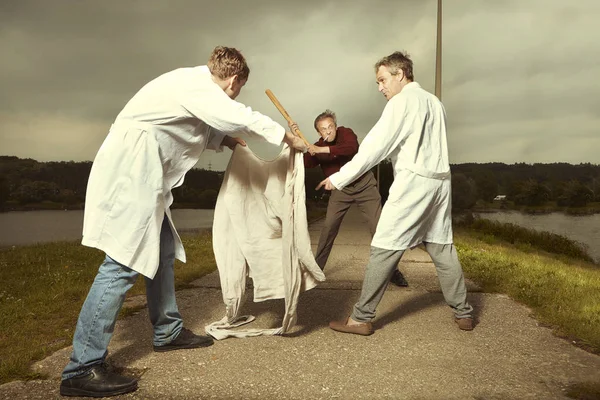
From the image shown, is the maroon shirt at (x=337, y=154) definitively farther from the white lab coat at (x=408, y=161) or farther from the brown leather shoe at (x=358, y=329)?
the brown leather shoe at (x=358, y=329)

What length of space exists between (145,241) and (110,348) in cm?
121

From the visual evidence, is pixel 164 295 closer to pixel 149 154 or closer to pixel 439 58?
pixel 149 154

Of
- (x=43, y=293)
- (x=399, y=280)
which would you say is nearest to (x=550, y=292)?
(x=399, y=280)

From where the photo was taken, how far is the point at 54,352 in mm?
4422

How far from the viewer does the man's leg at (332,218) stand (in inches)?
269

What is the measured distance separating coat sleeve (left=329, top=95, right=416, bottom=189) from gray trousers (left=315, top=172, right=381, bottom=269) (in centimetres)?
204

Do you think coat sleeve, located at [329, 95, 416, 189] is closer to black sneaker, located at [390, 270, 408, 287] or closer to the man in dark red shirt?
the man in dark red shirt

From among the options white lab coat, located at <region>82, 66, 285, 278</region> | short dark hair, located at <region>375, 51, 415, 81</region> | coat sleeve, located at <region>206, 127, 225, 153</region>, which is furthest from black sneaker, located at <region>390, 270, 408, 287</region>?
white lab coat, located at <region>82, 66, 285, 278</region>

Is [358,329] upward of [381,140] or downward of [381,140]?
downward

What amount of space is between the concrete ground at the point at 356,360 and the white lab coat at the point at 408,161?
2.85 ft

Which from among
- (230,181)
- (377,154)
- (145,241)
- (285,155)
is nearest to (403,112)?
(377,154)

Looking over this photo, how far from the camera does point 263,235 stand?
4.80 m

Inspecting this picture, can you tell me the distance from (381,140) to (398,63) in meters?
0.72

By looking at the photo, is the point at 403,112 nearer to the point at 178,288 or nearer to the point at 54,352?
the point at 54,352
